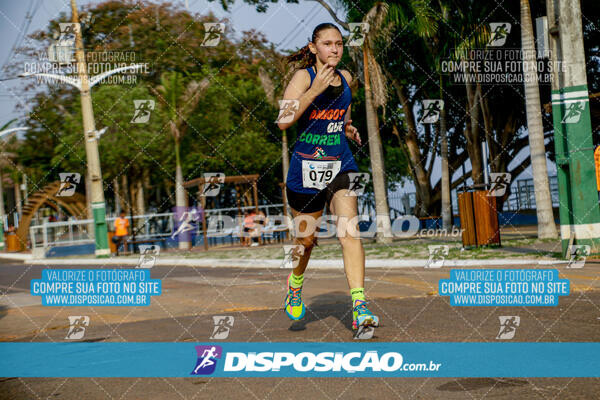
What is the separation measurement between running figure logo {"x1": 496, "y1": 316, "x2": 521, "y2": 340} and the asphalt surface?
6 cm

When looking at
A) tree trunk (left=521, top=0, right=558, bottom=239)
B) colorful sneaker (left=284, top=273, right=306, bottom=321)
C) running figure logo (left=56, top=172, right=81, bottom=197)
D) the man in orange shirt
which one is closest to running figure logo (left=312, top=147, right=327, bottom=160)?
colorful sneaker (left=284, top=273, right=306, bottom=321)

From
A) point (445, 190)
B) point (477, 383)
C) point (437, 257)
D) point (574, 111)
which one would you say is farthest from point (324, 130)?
point (445, 190)

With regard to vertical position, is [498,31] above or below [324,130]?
above

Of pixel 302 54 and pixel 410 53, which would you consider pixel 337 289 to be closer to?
pixel 302 54

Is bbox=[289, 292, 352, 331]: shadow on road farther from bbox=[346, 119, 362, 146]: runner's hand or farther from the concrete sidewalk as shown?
the concrete sidewalk

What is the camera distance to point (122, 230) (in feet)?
79.9

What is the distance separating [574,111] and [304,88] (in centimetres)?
669

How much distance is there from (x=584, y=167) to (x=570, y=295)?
4.22 m

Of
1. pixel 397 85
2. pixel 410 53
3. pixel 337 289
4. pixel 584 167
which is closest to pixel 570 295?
pixel 337 289

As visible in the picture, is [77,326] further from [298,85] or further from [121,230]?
[121,230]

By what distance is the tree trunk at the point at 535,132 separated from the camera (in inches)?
549

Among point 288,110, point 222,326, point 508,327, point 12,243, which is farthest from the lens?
point 12,243

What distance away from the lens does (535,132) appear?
13953 mm

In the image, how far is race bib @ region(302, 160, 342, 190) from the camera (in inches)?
191
